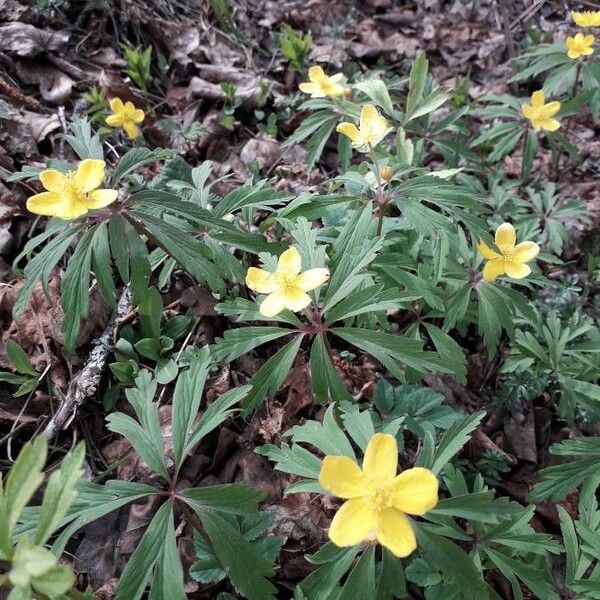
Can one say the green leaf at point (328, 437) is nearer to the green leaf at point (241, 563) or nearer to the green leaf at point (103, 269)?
the green leaf at point (241, 563)

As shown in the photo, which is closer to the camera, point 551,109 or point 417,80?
point 417,80

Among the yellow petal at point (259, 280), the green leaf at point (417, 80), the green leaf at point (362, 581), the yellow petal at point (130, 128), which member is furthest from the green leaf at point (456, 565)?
the yellow petal at point (130, 128)

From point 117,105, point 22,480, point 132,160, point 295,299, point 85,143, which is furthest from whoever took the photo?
point 117,105

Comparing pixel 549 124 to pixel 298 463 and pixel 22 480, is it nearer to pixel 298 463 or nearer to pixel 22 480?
pixel 298 463

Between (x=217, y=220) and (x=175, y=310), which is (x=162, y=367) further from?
(x=217, y=220)

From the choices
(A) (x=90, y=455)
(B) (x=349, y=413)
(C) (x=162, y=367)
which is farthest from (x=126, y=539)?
(B) (x=349, y=413)

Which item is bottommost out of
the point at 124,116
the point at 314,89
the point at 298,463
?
the point at 298,463

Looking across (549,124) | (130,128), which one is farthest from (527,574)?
(130,128)

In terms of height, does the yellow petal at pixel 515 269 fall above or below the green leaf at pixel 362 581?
above
